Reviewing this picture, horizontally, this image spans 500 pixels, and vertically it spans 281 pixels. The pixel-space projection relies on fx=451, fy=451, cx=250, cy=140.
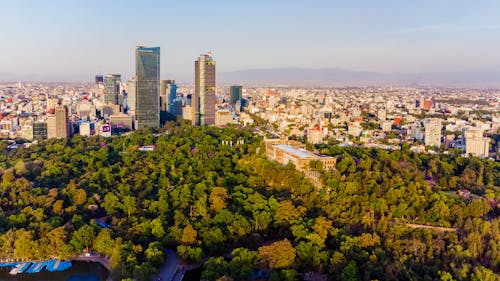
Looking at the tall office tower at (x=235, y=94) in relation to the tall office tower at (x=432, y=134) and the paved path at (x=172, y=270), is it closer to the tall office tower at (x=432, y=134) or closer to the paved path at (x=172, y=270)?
the tall office tower at (x=432, y=134)

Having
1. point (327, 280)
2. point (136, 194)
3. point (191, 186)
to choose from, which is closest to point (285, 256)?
point (327, 280)

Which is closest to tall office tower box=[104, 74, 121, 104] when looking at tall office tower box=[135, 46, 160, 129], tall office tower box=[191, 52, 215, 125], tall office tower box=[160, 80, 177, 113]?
tall office tower box=[160, 80, 177, 113]

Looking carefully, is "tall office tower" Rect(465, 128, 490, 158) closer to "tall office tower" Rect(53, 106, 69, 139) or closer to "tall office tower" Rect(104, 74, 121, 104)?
"tall office tower" Rect(53, 106, 69, 139)

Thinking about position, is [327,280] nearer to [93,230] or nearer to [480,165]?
[93,230]

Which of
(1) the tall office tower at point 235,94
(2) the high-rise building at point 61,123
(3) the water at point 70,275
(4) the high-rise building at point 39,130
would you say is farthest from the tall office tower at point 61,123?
(1) the tall office tower at point 235,94

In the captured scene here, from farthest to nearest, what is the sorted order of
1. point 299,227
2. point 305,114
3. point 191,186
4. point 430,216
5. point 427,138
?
point 305,114 < point 427,138 < point 191,186 < point 430,216 < point 299,227

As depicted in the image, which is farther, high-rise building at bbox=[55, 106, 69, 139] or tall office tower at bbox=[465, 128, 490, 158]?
high-rise building at bbox=[55, 106, 69, 139]
